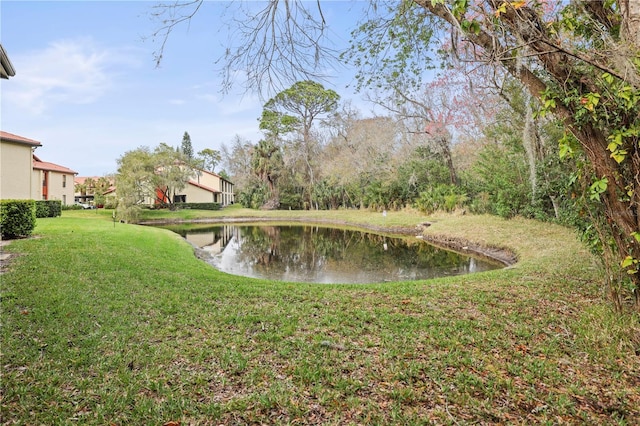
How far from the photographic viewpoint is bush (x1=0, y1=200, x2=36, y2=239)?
912 centimetres

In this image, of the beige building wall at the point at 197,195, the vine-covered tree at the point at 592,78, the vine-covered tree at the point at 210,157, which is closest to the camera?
the vine-covered tree at the point at 592,78

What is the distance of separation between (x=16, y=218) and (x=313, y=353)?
10.6m

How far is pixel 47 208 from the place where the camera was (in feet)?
59.3

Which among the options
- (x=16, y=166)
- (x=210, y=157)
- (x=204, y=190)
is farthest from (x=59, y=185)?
(x=210, y=157)

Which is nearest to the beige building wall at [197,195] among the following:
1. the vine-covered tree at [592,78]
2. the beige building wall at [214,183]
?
the beige building wall at [214,183]

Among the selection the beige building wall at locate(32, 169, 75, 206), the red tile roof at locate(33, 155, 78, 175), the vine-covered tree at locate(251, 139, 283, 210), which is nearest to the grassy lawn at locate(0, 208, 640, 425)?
the red tile roof at locate(33, 155, 78, 175)

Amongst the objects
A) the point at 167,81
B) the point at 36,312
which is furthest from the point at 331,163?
the point at 36,312

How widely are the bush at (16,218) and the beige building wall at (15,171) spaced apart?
7.14m

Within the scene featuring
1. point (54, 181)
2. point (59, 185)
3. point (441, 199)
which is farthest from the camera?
point (59, 185)

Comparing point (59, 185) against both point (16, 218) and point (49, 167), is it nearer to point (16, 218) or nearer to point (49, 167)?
point (49, 167)

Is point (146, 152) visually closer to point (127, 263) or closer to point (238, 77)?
point (127, 263)

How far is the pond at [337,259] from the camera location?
8609 mm

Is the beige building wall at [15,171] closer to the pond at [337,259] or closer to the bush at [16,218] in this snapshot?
the bush at [16,218]

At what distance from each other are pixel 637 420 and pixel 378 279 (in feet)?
19.6
